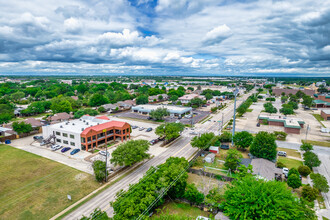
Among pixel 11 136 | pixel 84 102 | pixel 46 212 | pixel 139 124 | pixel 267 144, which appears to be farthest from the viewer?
pixel 84 102

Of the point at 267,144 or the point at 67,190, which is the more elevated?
the point at 267,144

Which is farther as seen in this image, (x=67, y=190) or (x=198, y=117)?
(x=198, y=117)

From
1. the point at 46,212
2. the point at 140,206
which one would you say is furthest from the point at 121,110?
the point at 140,206

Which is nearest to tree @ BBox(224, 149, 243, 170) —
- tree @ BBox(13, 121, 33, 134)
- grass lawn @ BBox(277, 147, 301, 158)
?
grass lawn @ BBox(277, 147, 301, 158)

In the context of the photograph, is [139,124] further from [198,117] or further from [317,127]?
[317,127]

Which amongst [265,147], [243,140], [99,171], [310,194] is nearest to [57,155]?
[99,171]

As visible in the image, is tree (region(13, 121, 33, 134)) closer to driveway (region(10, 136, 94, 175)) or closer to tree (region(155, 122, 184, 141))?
driveway (region(10, 136, 94, 175))

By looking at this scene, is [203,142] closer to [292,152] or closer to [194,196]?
[194,196]
